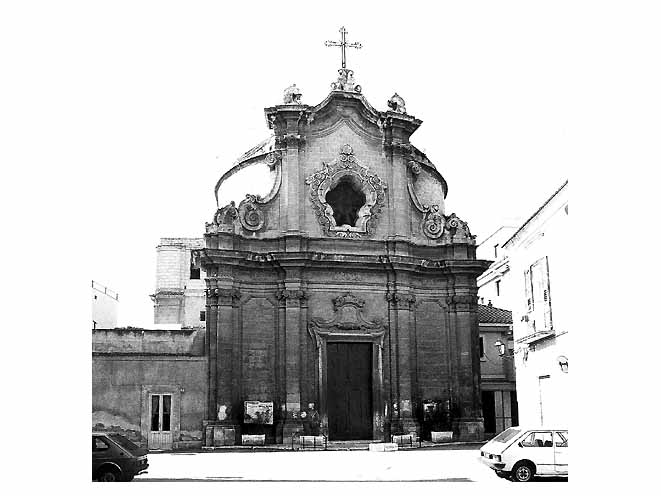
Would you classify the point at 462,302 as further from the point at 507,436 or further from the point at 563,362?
the point at 507,436

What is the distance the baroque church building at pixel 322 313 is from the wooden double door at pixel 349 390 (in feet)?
0.11

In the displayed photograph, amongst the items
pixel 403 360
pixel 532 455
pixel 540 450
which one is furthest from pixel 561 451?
pixel 403 360

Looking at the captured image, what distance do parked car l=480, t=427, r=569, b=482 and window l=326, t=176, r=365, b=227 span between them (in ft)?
39.1

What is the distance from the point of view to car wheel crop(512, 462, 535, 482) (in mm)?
13367

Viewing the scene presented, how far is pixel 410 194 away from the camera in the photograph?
25.2m

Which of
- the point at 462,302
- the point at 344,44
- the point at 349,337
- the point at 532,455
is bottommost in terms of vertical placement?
the point at 532,455

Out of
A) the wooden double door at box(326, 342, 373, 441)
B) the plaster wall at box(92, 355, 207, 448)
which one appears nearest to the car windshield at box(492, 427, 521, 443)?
the wooden double door at box(326, 342, 373, 441)

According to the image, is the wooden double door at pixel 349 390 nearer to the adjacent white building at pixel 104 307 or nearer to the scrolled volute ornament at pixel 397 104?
the scrolled volute ornament at pixel 397 104

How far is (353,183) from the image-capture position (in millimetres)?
24734

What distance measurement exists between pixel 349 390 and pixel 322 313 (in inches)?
91.8

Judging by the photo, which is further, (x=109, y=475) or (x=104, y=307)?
(x=104, y=307)

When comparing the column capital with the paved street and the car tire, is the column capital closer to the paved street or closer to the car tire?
the paved street

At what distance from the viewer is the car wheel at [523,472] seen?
13.4 m

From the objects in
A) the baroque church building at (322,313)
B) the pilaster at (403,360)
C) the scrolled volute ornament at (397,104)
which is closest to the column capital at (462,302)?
the baroque church building at (322,313)
